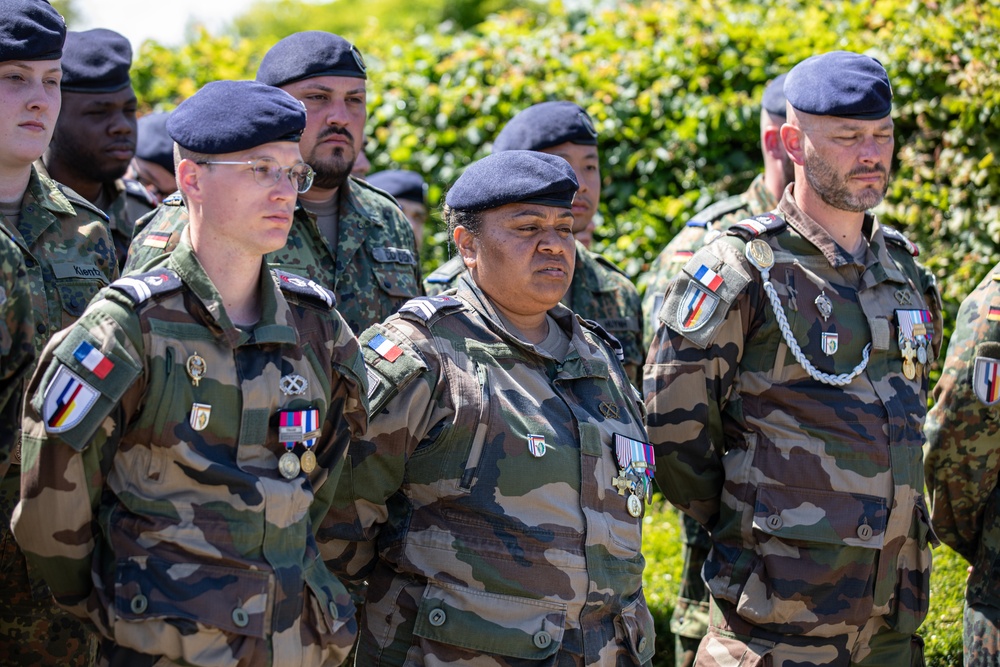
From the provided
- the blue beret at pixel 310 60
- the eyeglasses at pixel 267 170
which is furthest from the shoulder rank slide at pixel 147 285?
the blue beret at pixel 310 60

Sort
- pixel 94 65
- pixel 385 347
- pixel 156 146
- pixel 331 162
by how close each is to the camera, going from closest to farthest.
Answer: pixel 385 347
pixel 331 162
pixel 94 65
pixel 156 146

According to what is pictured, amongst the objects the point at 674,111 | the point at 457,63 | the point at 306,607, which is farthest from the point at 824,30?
the point at 306,607

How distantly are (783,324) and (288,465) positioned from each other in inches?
76.8

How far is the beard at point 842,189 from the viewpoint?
4.38 meters

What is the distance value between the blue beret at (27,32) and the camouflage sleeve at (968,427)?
134 inches

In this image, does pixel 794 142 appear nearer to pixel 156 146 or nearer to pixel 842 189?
pixel 842 189

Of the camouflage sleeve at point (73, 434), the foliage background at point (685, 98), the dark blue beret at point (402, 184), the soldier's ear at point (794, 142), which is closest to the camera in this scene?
the camouflage sleeve at point (73, 434)

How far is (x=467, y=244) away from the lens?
3932mm

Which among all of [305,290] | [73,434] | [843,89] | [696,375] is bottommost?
[696,375]

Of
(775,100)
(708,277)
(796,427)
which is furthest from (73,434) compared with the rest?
(775,100)

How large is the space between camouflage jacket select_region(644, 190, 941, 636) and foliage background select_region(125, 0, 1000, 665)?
1.76 m

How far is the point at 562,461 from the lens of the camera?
360 centimetres

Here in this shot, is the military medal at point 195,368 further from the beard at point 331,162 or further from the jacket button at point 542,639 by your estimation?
the beard at point 331,162

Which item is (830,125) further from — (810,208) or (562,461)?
(562,461)
